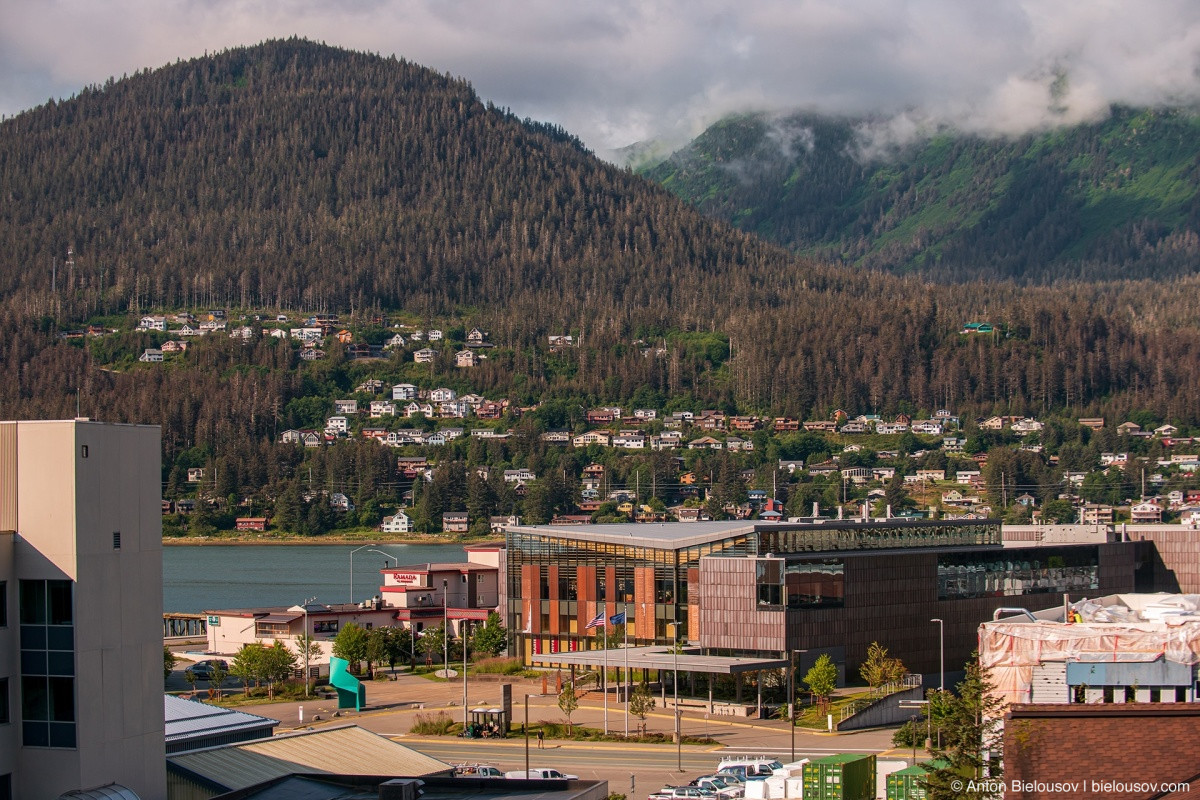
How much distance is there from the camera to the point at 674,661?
66938mm

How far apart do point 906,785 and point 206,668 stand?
171 feet

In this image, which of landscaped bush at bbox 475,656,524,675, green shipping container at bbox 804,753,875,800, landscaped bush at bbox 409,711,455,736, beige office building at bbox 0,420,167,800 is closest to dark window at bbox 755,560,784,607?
landscaped bush at bbox 475,656,524,675

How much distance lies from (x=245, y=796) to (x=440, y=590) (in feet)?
241

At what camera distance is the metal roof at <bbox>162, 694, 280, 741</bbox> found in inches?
1735

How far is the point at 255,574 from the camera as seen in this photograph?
597 feet

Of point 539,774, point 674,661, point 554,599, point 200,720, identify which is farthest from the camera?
point 554,599

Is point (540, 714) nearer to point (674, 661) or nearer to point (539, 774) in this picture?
point (674, 661)

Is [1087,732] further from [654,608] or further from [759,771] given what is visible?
[654,608]

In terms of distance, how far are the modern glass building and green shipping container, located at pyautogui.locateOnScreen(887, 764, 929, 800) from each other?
1115 inches

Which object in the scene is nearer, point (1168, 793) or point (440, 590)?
point (1168, 793)

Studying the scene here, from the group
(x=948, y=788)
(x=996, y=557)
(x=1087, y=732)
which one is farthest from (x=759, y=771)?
(x=996, y=557)

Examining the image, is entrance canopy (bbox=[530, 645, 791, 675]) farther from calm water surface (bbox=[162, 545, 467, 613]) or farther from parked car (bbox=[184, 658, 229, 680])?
calm water surface (bbox=[162, 545, 467, 613])

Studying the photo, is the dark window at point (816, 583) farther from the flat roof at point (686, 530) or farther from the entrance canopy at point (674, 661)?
the entrance canopy at point (674, 661)

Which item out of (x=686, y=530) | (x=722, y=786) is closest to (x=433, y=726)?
(x=722, y=786)
